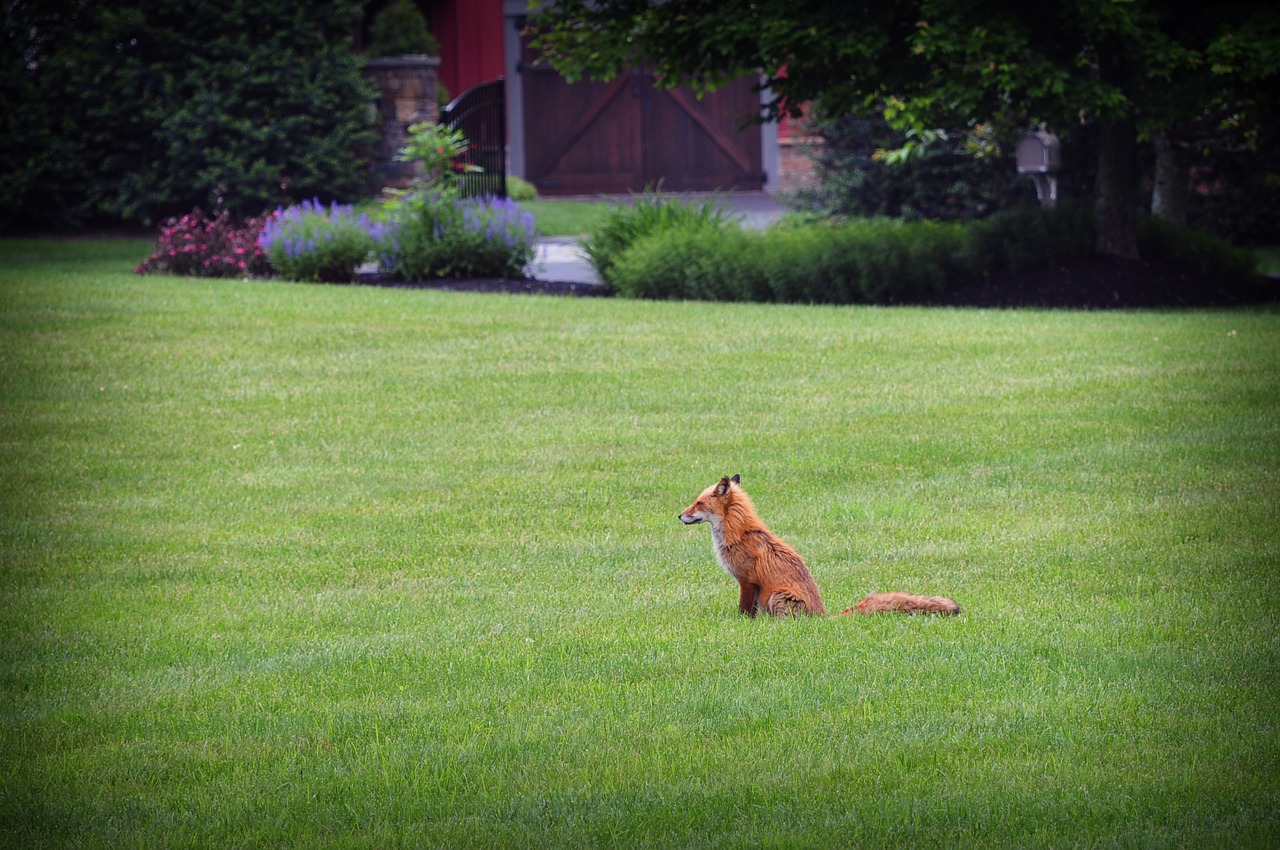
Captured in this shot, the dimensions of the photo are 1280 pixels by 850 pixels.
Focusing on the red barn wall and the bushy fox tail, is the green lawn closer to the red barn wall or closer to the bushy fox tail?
the red barn wall

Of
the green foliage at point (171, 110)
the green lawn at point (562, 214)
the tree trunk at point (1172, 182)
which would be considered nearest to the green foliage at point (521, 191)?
the green lawn at point (562, 214)

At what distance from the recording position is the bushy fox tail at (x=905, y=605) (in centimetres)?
594

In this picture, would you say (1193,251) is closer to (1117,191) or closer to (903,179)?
(1117,191)

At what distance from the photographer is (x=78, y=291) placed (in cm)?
1541

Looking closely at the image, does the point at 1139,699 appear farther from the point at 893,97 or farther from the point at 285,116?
the point at 285,116

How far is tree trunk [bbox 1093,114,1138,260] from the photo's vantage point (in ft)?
50.7

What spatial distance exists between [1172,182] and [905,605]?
581 inches

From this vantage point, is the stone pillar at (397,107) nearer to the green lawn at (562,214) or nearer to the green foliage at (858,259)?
the green lawn at (562,214)

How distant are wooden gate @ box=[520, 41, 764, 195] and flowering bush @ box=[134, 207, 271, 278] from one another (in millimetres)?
10964

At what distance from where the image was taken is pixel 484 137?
2017 centimetres

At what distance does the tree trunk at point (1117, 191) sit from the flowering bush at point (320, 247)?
746cm

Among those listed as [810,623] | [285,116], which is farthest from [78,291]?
[810,623]

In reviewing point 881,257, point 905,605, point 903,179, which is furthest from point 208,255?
point 905,605

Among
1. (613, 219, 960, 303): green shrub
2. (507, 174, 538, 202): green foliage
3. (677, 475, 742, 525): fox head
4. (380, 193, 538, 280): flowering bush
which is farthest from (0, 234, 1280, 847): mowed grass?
(507, 174, 538, 202): green foliage
